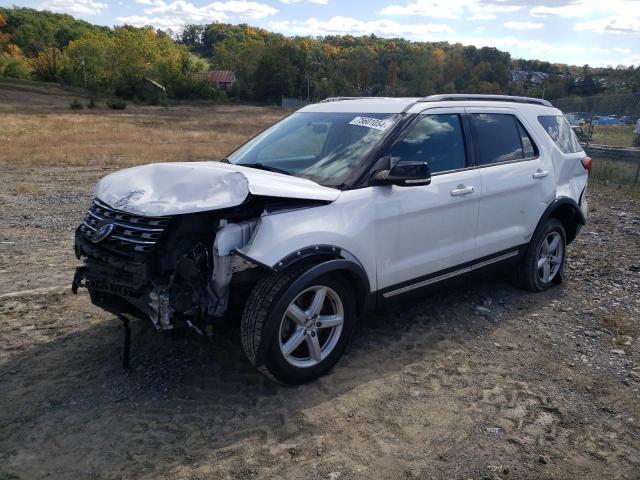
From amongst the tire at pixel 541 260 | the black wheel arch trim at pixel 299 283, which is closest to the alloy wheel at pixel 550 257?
the tire at pixel 541 260

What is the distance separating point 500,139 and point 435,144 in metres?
0.92

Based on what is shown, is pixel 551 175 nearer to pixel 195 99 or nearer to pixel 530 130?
pixel 530 130

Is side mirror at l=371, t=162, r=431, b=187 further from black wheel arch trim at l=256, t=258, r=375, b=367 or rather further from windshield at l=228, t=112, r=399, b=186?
black wheel arch trim at l=256, t=258, r=375, b=367

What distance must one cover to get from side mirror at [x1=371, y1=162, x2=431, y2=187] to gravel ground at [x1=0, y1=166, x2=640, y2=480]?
1.33m

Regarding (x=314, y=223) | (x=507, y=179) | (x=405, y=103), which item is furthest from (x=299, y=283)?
(x=507, y=179)

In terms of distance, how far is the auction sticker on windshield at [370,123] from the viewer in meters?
3.95

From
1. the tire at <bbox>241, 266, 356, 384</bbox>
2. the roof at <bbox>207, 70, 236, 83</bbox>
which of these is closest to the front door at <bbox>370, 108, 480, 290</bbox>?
the tire at <bbox>241, 266, 356, 384</bbox>

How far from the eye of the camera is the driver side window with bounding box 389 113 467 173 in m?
3.94

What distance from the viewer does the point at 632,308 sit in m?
5.00

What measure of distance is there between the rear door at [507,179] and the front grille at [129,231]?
8.69ft

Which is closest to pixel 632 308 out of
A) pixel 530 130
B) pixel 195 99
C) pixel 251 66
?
pixel 530 130

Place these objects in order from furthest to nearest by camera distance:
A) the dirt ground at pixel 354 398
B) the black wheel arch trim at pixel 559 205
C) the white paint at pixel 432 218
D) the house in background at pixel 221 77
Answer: the house in background at pixel 221 77 < the black wheel arch trim at pixel 559 205 < the white paint at pixel 432 218 < the dirt ground at pixel 354 398

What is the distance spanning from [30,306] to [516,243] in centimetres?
446

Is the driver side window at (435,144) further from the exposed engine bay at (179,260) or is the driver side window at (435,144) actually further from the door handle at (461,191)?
the exposed engine bay at (179,260)
